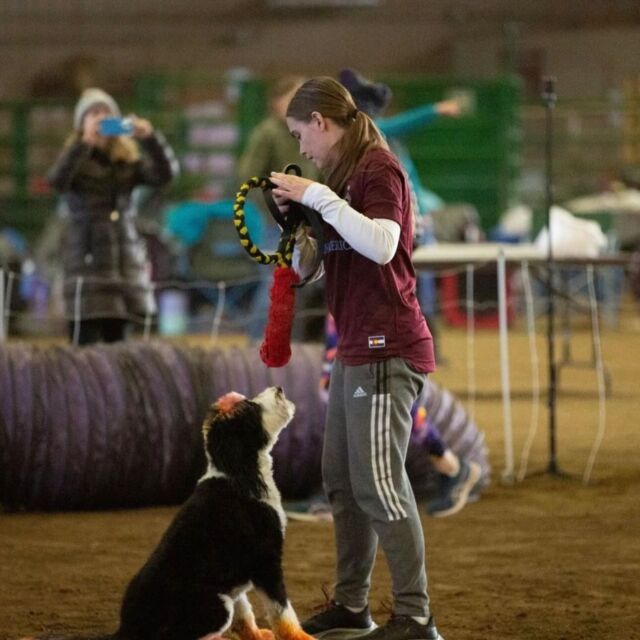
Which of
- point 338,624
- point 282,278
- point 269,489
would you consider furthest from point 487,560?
point 282,278

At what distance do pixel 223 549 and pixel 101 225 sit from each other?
402 centimetres

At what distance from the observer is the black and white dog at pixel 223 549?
13.0ft

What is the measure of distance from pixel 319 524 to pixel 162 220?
38.8 ft

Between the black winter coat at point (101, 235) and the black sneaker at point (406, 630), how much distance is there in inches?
149

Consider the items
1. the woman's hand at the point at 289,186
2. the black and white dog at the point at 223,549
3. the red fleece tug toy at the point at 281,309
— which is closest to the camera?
the black and white dog at the point at 223,549

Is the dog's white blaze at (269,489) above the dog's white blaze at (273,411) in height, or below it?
below

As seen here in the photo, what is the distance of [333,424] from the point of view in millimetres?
4348

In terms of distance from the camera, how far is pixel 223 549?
4.01 meters

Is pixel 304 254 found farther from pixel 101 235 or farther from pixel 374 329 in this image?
pixel 101 235

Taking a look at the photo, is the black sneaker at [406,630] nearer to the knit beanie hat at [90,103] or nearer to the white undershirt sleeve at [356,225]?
the white undershirt sleeve at [356,225]

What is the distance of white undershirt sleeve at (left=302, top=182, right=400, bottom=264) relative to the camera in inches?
157

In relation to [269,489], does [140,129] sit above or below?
above

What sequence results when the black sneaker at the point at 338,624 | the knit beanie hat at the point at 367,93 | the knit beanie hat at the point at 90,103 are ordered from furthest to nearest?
the knit beanie hat at the point at 90,103 → the knit beanie hat at the point at 367,93 → the black sneaker at the point at 338,624

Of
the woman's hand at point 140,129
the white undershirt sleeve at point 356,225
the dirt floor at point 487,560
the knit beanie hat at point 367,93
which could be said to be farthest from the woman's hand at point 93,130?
the white undershirt sleeve at point 356,225
